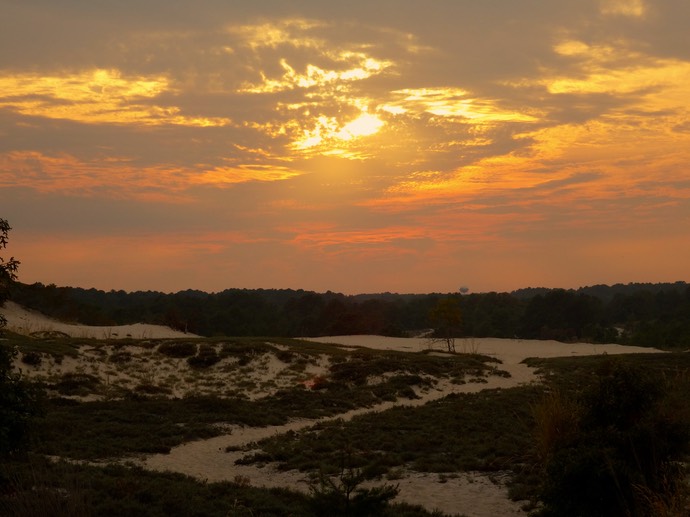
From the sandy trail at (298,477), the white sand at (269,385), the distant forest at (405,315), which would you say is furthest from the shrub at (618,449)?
the distant forest at (405,315)

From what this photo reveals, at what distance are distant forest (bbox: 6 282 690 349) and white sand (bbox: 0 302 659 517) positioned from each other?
947 cm

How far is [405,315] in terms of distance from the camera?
124 meters

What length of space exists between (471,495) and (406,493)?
1470mm

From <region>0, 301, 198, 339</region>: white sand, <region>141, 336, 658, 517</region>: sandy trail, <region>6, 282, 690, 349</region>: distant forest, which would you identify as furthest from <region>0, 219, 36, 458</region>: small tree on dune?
<region>6, 282, 690, 349</region>: distant forest

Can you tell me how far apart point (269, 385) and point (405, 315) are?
8932cm

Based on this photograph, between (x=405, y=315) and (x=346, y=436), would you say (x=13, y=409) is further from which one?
(x=405, y=315)

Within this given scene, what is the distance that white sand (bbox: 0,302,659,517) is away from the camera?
49.4 feet

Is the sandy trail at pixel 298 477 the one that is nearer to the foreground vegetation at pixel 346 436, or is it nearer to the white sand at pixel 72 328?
the foreground vegetation at pixel 346 436

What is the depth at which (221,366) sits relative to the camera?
38.6 m

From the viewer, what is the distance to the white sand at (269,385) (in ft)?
49.4

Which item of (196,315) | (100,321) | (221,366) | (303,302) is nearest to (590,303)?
(303,302)

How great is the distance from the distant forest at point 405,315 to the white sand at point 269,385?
9472 mm

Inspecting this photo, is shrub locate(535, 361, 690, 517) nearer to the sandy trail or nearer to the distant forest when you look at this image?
the sandy trail

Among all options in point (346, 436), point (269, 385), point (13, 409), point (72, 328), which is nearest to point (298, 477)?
point (346, 436)
